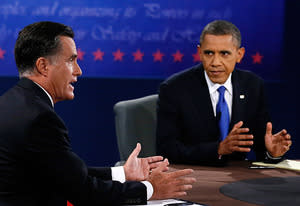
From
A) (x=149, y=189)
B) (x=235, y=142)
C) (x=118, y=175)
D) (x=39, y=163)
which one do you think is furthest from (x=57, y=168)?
(x=235, y=142)

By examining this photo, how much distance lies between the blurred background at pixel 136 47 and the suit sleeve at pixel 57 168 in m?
2.61

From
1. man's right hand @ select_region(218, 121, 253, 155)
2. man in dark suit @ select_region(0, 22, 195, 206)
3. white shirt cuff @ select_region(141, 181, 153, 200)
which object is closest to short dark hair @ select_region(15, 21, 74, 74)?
man in dark suit @ select_region(0, 22, 195, 206)

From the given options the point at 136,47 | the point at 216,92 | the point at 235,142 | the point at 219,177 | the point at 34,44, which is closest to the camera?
the point at 34,44

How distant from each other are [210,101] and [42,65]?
140 centimetres

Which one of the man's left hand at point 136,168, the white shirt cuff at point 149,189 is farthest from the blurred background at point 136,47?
the white shirt cuff at point 149,189

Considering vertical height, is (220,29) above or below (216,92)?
above

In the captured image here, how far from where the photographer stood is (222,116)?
2936mm

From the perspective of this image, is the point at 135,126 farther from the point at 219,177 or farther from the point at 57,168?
the point at 57,168

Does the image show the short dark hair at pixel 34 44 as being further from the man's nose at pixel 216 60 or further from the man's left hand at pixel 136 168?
the man's nose at pixel 216 60

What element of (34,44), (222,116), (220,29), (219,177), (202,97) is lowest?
(219,177)

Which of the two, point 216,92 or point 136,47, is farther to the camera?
point 136,47

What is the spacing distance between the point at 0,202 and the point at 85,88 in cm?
269

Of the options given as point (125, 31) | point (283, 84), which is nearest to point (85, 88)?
point (125, 31)

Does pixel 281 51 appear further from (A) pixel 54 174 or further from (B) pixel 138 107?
(A) pixel 54 174
